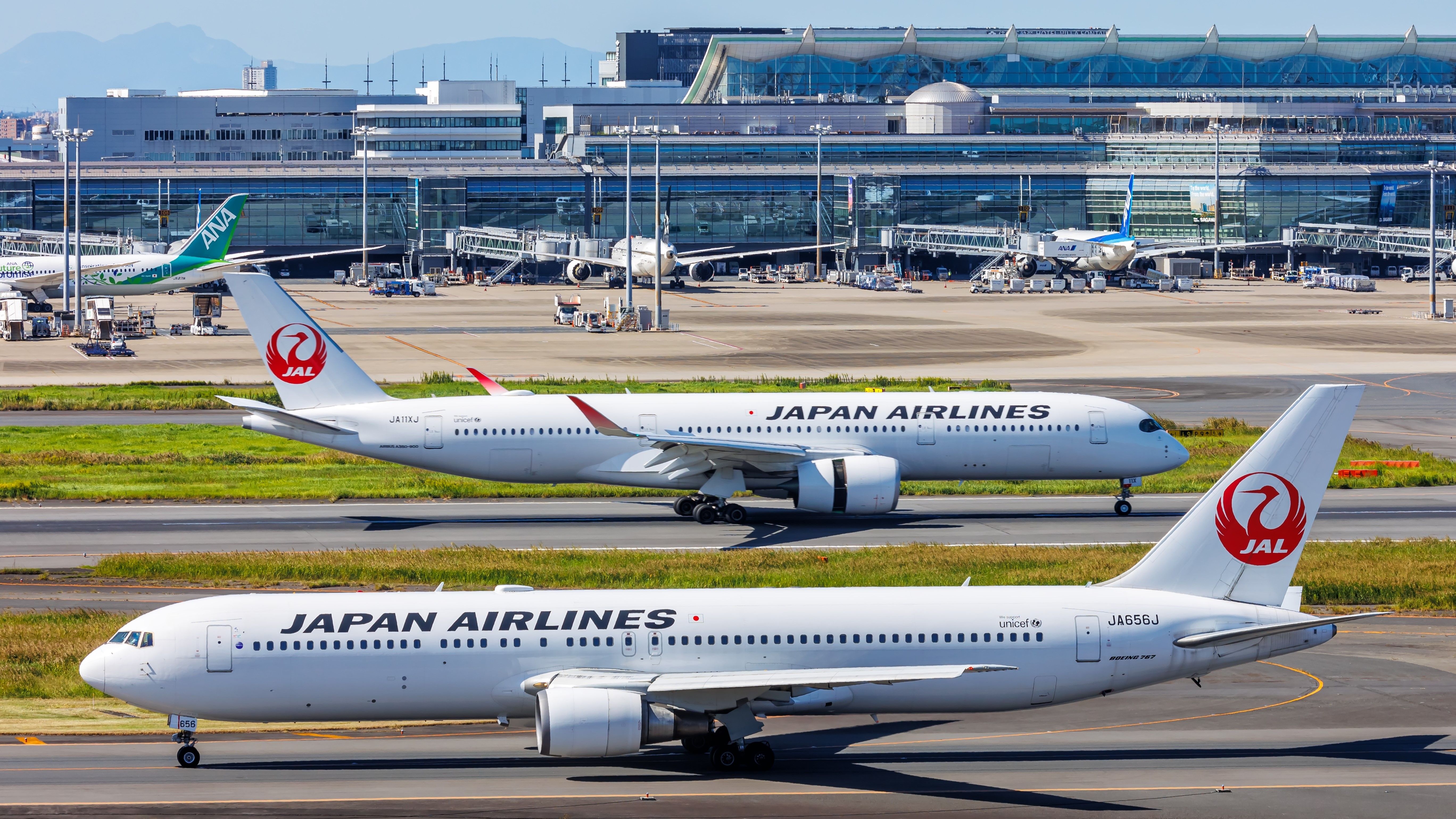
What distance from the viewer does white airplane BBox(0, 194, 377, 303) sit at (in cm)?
15238

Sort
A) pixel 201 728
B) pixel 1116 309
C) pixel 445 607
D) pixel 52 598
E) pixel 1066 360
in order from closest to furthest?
pixel 445 607 < pixel 201 728 < pixel 52 598 < pixel 1066 360 < pixel 1116 309

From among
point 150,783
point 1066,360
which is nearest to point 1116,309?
point 1066,360

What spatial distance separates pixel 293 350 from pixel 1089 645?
35456mm

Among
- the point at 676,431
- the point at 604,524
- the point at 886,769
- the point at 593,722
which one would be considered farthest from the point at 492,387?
the point at 593,722

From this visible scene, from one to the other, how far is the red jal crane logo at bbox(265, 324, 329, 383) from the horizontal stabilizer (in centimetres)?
3605

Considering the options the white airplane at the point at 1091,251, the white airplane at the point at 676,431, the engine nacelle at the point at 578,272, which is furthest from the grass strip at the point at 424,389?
the white airplane at the point at 1091,251

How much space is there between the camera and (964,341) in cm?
12388

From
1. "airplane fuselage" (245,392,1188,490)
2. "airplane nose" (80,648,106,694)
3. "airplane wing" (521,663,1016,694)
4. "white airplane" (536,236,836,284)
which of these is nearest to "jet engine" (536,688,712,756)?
"airplane wing" (521,663,1016,694)

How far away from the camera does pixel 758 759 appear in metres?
30.4

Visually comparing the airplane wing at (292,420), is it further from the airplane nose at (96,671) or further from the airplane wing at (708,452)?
the airplane nose at (96,671)

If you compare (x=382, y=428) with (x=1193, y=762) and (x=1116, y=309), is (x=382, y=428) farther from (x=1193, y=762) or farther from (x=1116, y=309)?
(x=1116, y=309)

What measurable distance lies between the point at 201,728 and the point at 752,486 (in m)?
26.1

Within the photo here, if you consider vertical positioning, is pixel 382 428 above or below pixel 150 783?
above

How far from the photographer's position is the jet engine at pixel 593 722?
28047 millimetres
